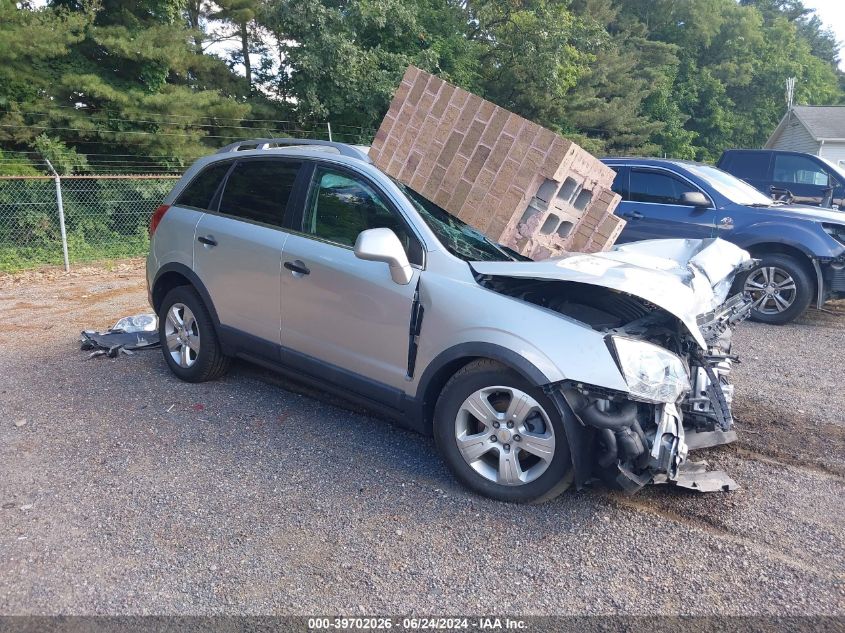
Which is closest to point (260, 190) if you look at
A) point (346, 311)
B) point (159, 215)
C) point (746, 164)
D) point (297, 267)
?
point (297, 267)

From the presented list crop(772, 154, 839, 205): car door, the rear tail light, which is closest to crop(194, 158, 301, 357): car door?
the rear tail light

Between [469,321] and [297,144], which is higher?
[297,144]

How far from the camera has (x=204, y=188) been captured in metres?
5.49

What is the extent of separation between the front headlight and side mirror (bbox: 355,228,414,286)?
1.20m

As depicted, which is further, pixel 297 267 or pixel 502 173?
pixel 297 267

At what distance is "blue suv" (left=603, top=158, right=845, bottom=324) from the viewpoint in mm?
7703

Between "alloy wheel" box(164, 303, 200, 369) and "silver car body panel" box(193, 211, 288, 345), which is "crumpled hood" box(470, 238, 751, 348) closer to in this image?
"silver car body panel" box(193, 211, 288, 345)

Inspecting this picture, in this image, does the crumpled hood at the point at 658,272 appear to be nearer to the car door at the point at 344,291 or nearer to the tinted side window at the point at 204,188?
the car door at the point at 344,291

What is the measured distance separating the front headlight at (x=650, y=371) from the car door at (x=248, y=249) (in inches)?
93.2

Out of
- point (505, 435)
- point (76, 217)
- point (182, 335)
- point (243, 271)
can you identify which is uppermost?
point (243, 271)

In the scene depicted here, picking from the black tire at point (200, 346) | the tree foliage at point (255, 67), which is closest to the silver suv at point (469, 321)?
the black tire at point (200, 346)

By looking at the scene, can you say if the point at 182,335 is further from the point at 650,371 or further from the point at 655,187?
the point at 655,187

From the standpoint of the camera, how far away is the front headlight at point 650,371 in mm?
3309

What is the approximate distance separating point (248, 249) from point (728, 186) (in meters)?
6.52
